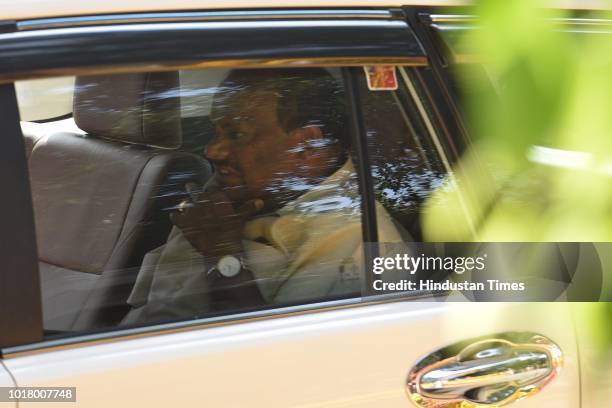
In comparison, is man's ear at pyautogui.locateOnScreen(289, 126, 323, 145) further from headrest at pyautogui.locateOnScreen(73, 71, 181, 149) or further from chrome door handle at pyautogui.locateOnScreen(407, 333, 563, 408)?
chrome door handle at pyautogui.locateOnScreen(407, 333, 563, 408)

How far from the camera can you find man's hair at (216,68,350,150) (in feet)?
5.37

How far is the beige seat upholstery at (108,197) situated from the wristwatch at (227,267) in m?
0.12

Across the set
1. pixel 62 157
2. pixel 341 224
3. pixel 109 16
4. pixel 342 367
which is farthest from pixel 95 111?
pixel 342 367

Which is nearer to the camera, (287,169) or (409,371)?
(409,371)

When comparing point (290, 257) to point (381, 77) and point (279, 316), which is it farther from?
point (381, 77)

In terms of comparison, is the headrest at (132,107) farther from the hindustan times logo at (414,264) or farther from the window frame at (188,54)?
the hindustan times logo at (414,264)

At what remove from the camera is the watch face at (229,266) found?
165 cm

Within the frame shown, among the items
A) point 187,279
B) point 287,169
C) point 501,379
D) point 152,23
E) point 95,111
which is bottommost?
point 501,379

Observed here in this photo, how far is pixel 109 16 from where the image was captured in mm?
1530

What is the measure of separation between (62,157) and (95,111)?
0.12 meters

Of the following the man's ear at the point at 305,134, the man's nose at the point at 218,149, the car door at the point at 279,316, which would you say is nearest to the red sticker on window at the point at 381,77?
the car door at the point at 279,316

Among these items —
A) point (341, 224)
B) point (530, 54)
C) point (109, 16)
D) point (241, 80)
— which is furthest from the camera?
point (341, 224)

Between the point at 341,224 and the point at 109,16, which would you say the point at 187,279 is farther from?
the point at 109,16

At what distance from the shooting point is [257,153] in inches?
66.8
